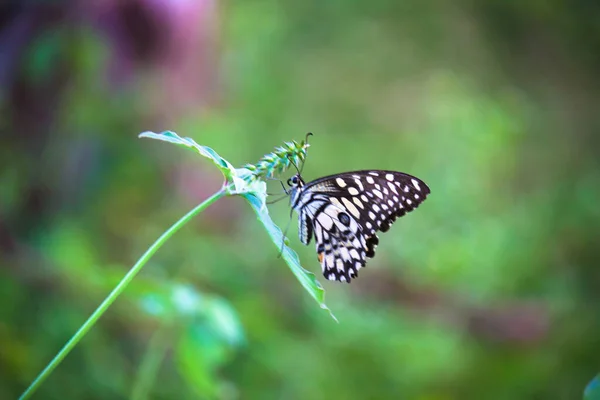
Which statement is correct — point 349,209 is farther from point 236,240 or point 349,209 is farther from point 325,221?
point 236,240

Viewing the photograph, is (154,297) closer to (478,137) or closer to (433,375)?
(433,375)

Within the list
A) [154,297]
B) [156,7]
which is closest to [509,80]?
[156,7]

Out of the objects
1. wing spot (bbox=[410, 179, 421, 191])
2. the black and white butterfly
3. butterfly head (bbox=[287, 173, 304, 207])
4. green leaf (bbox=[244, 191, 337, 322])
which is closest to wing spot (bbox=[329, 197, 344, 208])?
the black and white butterfly

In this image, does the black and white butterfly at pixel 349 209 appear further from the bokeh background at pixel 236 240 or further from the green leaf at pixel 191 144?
the green leaf at pixel 191 144

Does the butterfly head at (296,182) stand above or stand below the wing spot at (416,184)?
below

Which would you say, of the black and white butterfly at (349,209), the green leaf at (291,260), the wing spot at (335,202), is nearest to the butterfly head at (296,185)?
the black and white butterfly at (349,209)

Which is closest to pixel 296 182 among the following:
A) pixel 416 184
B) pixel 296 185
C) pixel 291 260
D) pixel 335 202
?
pixel 296 185
